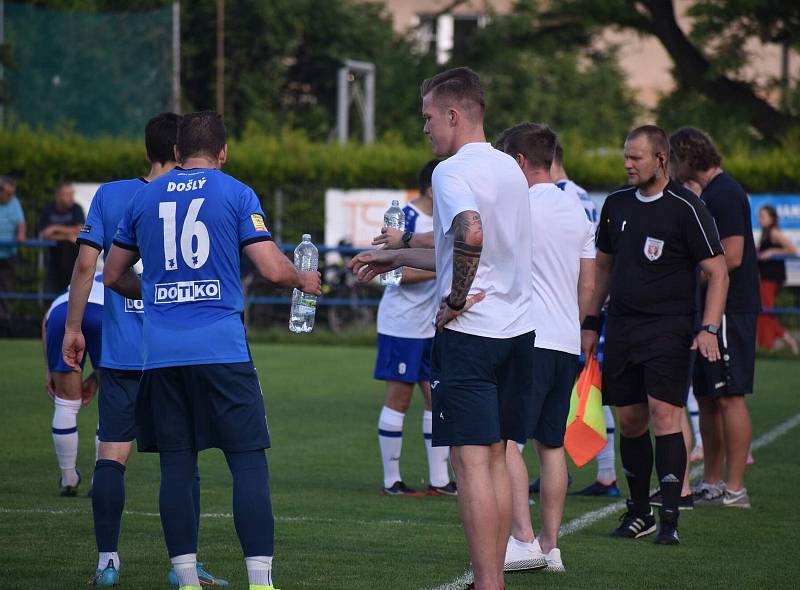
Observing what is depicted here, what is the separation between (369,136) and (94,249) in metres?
22.7

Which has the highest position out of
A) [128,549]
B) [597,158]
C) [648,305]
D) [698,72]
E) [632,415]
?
[698,72]

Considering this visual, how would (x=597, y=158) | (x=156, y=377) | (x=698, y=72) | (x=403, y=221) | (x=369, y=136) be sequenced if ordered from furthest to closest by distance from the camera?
(x=698, y=72) < (x=369, y=136) < (x=597, y=158) < (x=403, y=221) < (x=156, y=377)

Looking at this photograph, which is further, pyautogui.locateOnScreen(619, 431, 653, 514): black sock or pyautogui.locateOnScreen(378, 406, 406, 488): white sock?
pyautogui.locateOnScreen(378, 406, 406, 488): white sock

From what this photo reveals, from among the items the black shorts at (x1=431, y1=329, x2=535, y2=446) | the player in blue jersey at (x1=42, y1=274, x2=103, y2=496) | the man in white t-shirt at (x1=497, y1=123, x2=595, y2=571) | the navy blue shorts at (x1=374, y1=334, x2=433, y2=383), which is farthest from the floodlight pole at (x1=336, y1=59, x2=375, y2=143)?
the black shorts at (x1=431, y1=329, x2=535, y2=446)

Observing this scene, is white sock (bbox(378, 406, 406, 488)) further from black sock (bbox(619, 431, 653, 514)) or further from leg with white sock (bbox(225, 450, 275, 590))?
leg with white sock (bbox(225, 450, 275, 590))

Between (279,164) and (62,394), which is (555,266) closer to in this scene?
(62,394)

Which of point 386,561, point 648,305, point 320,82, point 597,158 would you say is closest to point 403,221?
point 648,305

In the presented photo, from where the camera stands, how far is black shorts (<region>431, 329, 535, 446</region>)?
18.2 feet

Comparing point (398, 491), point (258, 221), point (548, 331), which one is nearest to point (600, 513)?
point (398, 491)

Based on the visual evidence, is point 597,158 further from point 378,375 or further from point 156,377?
point 156,377

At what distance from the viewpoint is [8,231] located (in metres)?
21.3

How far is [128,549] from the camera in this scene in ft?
22.8

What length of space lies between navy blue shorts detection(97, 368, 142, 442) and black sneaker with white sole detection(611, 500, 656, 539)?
2832 millimetres

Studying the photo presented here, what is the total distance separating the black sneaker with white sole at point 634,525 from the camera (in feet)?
24.8
